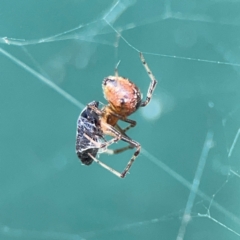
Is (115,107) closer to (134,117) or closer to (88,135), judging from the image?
(88,135)

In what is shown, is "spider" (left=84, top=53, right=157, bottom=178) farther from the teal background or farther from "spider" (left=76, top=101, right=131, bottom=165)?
the teal background


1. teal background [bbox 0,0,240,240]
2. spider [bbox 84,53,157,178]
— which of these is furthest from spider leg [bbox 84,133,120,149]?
teal background [bbox 0,0,240,240]

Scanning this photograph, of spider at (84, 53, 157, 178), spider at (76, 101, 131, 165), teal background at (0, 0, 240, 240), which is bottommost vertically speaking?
spider at (76, 101, 131, 165)

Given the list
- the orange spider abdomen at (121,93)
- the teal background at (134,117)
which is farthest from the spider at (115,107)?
the teal background at (134,117)

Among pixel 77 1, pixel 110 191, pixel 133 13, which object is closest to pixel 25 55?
pixel 77 1

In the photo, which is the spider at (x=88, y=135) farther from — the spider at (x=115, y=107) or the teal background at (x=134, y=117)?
the teal background at (x=134, y=117)

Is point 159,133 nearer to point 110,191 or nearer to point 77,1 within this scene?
point 110,191
